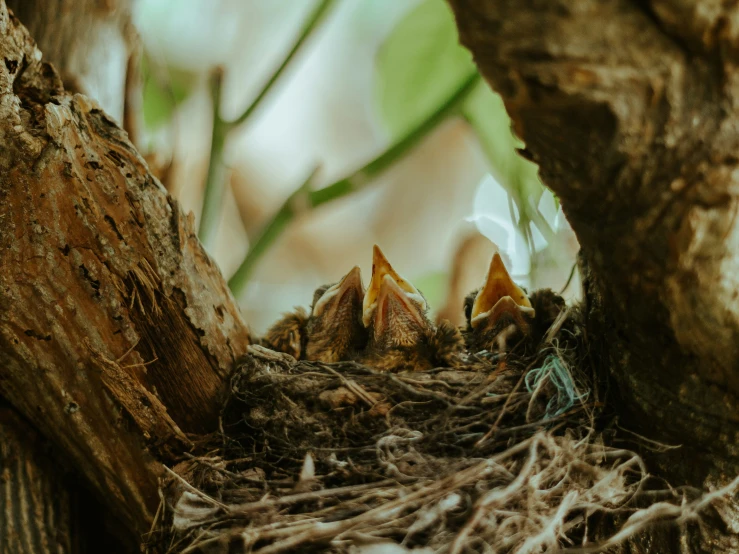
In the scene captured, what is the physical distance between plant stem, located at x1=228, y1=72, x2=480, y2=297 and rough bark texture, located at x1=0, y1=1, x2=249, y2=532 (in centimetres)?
79

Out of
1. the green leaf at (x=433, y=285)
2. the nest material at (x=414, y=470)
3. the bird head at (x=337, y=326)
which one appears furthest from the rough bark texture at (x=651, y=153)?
the green leaf at (x=433, y=285)

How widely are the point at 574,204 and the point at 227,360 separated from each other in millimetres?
710

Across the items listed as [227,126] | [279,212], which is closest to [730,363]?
[279,212]

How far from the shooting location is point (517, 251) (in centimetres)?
219

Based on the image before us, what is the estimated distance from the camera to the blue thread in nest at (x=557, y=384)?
1.23m

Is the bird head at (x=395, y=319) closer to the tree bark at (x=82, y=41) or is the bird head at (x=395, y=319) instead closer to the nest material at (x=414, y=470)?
the nest material at (x=414, y=470)

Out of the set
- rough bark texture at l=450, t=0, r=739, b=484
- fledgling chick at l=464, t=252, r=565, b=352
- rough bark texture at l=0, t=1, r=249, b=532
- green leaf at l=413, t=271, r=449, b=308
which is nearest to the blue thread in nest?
rough bark texture at l=450, t=0, r=739, b=484

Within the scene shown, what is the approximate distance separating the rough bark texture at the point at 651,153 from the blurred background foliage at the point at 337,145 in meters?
1.07

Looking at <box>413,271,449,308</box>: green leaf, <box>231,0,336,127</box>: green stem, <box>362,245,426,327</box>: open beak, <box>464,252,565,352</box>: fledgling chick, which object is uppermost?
<box>231,0,336,127</box>: green stem

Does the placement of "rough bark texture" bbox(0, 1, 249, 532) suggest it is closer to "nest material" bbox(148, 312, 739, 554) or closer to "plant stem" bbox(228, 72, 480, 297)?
"nest material" bbox(148, 312, 739, 554)

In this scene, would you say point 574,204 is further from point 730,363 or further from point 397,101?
point 397,101

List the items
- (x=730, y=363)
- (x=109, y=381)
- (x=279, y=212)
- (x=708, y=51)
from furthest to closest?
(x=279, y=212), (x=109, y=381), (x=730, y=363), (x=708, y=51)

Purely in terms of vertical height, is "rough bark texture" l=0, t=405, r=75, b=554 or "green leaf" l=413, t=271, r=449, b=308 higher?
"rough bark texture" l=0, t=405, r=75, b=554

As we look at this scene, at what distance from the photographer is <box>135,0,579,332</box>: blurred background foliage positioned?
212 cm
